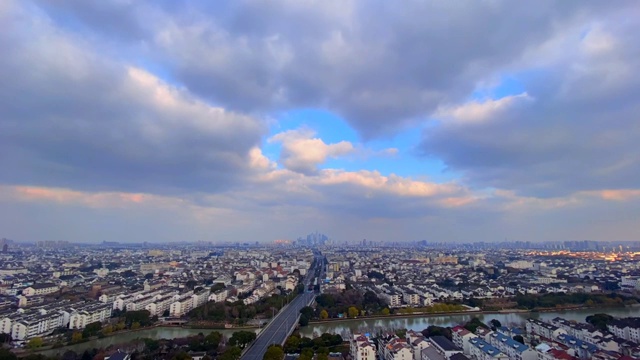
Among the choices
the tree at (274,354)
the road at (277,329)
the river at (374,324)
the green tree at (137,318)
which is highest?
the tree at (274,354)

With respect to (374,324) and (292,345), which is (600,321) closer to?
(374,324)

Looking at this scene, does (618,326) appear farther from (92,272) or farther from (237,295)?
(92,272)

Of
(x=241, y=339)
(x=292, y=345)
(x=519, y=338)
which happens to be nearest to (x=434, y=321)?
(x=519, y=338)

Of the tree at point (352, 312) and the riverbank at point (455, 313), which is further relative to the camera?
the tree at point (352, 312)

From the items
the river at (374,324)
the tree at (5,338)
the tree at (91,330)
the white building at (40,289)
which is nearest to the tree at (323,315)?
the river at (374,324)

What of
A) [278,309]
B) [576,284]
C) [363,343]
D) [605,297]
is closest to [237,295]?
[278,309]

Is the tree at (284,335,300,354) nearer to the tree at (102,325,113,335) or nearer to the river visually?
the river

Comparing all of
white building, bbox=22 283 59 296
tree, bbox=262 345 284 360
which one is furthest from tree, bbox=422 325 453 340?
white building, bbox=22 283 59 296

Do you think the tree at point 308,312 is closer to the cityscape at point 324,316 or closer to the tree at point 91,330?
the cityscape at point 324,316

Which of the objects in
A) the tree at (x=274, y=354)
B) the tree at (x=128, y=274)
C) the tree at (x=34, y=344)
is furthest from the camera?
the tree at (x=128, y=274)
